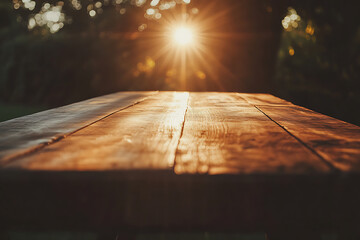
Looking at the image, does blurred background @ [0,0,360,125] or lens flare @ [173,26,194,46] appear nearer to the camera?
blurred background @ [0,0,360,125]

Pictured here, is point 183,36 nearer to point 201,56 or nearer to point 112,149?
point 201,56

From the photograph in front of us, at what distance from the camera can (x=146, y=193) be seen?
25.3 inches

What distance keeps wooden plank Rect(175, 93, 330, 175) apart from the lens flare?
21.3 feet

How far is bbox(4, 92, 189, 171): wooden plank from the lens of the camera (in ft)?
2.26

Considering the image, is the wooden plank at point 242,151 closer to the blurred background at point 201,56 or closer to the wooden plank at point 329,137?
the wooden plank at point 329,137

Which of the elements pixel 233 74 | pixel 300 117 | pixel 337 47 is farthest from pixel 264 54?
pixel 300 117

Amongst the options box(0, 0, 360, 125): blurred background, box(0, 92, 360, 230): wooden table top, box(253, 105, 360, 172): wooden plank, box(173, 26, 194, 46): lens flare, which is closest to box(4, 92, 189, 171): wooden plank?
box(0, 92, 360, 230): wooden table top

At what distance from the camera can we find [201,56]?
6.98 m

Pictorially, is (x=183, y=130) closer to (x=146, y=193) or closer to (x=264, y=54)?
(x=146, y=193)

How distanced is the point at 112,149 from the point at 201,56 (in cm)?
633

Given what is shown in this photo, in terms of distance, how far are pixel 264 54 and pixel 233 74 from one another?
0.70 m

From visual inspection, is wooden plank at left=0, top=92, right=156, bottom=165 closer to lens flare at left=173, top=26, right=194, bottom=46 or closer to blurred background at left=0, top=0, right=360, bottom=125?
blurred background at left=0, top=0, right=360, bottom=125

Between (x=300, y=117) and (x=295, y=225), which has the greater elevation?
(x=300, y=117)

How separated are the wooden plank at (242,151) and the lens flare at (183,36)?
649 cm
